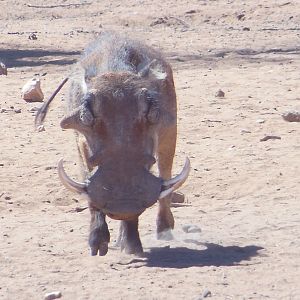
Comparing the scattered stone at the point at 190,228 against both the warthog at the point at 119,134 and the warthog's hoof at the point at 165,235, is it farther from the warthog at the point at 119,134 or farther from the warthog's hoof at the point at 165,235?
the warthog at the point at 119,134

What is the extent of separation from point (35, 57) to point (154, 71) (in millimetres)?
8893

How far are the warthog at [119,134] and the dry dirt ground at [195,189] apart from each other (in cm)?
35

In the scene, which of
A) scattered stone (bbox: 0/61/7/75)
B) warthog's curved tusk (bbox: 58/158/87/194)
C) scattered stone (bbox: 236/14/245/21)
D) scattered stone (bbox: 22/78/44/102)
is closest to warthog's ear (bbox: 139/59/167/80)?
warthog's curved tusk (bbox: 58/158/87/194)

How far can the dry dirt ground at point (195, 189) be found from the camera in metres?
5.75

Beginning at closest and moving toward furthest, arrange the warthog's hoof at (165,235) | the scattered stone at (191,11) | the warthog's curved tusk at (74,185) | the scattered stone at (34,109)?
the warthog's curved tusk at (74,185) → the warthog's hoof at (165,235) → the scattered stone at (34,109) → the scattered stone at (191,11)

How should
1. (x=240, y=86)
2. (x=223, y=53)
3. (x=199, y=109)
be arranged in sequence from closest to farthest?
1. (x=199, y=109)
2. (x=240, y=86)
3. (x=223, y=53)

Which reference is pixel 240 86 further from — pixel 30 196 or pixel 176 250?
pixel 176 250

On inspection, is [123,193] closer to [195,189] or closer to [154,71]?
[154,71]

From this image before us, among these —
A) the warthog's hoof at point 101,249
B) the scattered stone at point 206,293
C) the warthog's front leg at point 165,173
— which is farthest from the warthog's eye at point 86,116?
the scattered stone at point 206,293

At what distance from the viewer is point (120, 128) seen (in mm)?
5926

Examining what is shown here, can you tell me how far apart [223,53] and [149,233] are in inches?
329

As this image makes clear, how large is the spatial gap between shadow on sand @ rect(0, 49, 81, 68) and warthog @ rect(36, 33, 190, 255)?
797 centimetres

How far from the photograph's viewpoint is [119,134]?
5.91 meters

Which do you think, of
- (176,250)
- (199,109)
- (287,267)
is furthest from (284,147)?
(287,267)
